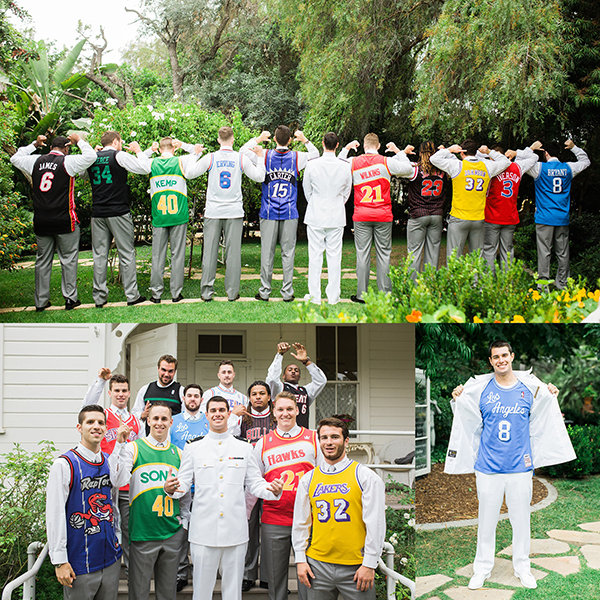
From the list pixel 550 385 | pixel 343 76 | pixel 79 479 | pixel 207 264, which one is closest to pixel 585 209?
pixel 343 76

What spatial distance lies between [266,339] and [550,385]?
2115 millimetres

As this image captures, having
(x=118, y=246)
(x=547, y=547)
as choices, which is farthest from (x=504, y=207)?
(x=118, y=246)

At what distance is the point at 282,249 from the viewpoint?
688cm

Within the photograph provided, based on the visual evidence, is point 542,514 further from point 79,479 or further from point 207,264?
point 207,264

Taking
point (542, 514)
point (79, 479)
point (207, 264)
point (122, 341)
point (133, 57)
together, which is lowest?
point (542, 514)

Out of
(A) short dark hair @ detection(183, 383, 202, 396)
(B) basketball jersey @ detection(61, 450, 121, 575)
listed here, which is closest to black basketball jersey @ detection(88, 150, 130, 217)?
(A) short dark hair @ detection(183, 383, 202, 396)

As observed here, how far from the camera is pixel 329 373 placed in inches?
211

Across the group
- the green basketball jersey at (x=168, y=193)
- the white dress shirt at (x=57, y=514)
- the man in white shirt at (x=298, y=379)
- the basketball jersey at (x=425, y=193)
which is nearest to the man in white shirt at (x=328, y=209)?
the basketball jersey at (x=425, y=193)

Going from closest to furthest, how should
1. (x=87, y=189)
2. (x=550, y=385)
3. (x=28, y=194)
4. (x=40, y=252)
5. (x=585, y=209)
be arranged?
1. (x=550, y=385)
2. (x=40, y=252)
3. (x=87, y=189)
4. (x=585, y=209)
5. (x=28, y=194)

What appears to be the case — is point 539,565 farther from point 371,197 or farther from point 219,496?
point 371,197

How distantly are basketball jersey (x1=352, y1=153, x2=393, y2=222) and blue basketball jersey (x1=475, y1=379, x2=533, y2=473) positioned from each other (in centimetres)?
253

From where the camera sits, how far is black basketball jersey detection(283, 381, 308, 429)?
5.21 meters

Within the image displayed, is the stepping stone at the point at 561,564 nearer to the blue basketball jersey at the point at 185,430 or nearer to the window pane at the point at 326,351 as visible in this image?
the window pane at the point at 326,351

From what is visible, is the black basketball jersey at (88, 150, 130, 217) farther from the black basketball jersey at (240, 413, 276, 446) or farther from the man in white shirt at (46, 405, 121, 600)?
the man in white shirt at (46, 405, 121, 600)
